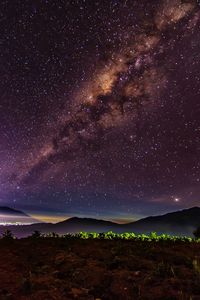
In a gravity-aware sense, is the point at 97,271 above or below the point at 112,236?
below

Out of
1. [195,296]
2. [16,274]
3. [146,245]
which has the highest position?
[146,245]

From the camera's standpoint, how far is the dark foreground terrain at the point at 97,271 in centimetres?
784

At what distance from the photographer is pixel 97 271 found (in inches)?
364

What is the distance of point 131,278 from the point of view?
8648 mm

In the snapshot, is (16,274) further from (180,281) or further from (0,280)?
(180,281)

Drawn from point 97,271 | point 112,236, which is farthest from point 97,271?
point 112,236

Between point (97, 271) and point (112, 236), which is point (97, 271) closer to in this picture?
point (97, 271)

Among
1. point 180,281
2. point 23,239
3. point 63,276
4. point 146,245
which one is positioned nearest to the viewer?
point 180,281

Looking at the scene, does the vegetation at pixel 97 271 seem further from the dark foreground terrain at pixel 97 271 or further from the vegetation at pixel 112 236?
the vegetation at pixel 112 236

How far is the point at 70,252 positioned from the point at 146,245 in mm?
2952

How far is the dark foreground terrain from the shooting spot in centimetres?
784

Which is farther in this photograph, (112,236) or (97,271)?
(112,236)

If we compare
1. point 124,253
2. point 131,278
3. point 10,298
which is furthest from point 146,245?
point 10,298

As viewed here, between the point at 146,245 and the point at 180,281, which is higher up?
the point at 146,245
